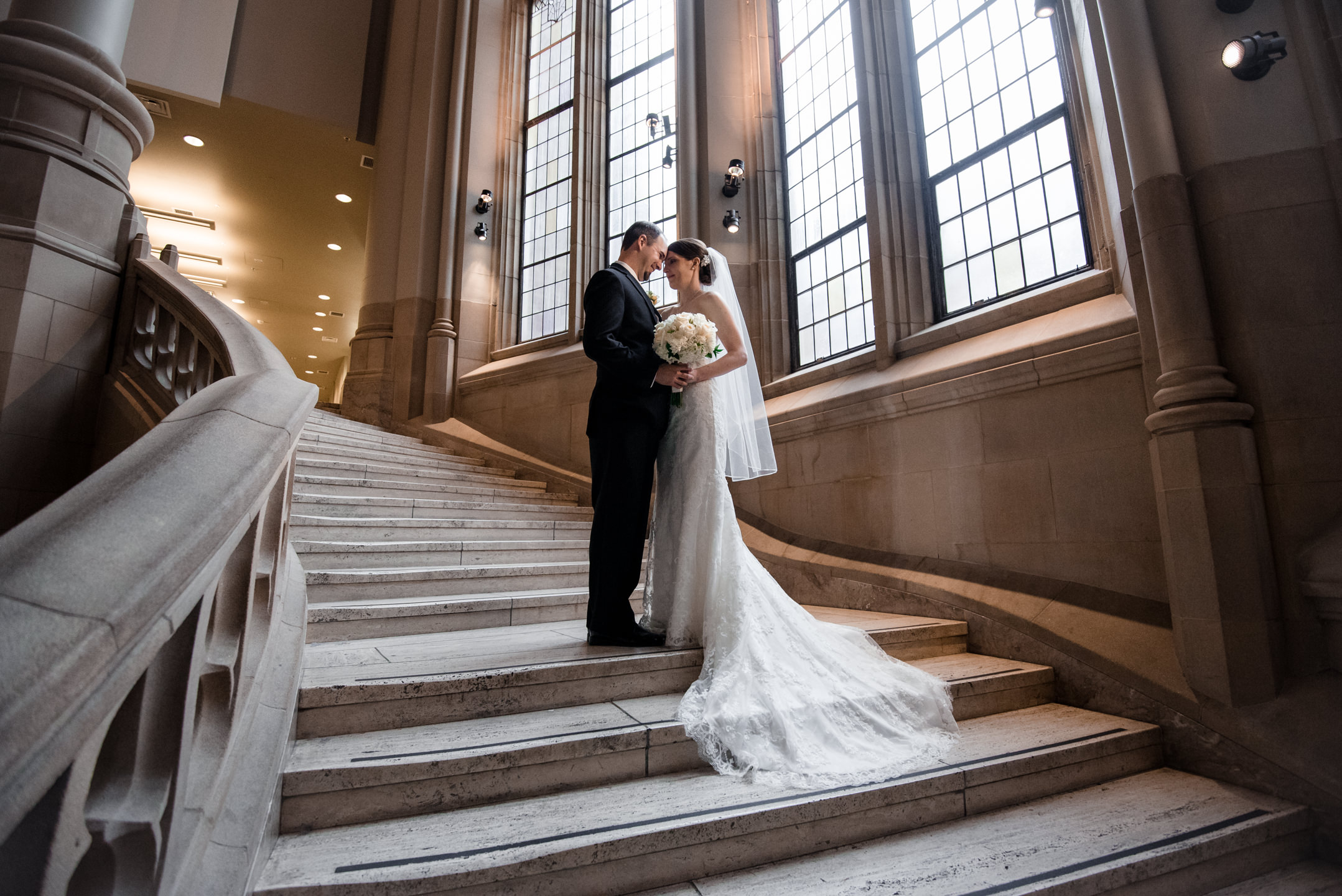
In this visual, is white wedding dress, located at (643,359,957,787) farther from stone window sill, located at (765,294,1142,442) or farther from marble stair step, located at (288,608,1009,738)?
stone window sill, located at (765,294,1142,442)

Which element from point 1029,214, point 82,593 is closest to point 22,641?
point 82,593

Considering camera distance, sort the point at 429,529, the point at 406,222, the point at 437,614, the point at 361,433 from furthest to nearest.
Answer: the point at 406,222 → the point at 361,433 → the point at 429,529 → the point at 437,614

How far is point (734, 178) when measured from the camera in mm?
6664

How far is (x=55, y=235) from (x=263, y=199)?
27.7ft

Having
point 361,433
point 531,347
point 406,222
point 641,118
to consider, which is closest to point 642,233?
point 361,433

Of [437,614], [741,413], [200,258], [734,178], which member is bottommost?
[437,614]

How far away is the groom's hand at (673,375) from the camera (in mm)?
3008

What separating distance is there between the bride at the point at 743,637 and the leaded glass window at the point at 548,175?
19.4 ft

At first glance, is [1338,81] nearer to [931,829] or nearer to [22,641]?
[931,829]

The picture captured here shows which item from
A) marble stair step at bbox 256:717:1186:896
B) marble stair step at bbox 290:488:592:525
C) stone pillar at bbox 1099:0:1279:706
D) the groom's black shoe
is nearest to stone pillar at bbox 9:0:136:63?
marble stair step at bbox 290:488:592:525

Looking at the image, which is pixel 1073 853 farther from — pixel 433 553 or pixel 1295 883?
pixel 433 553

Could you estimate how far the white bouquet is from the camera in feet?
9.53

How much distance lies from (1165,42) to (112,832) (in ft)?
14.4

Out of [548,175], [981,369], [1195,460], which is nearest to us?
[1195,460]
